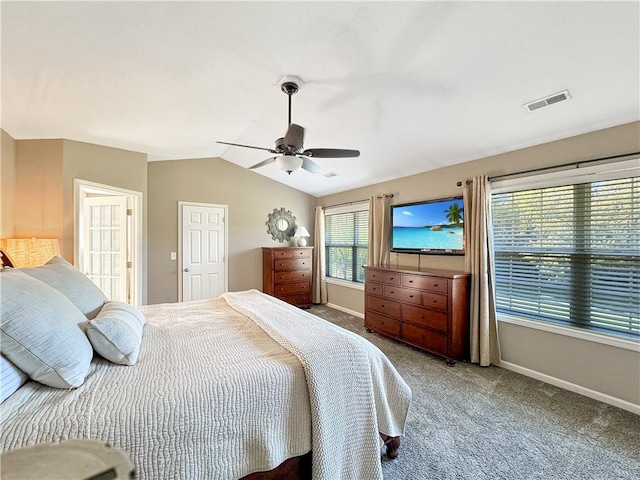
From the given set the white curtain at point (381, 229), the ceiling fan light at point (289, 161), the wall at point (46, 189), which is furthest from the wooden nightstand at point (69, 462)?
the white curtain at point (381, 229)

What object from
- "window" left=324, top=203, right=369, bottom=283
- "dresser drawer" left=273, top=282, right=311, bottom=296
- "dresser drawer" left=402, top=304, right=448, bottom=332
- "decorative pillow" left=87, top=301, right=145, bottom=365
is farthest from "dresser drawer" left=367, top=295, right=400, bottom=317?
"decorative pillow" left=87, top=301, right=145, bottom=365

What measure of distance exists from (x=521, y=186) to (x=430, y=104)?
1331 mm

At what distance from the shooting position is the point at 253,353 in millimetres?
1540

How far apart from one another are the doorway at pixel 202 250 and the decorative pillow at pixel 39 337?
350cm

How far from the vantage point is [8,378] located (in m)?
1.05

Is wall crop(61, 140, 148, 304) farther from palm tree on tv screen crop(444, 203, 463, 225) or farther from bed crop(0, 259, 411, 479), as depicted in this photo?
palm tree on tv screen crop(444, 203, 463, 225)

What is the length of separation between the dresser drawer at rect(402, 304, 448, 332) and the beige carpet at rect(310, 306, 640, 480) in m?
0.51

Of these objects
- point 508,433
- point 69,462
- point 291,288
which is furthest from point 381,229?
point 69,462

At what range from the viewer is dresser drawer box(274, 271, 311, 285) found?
5.21 metres

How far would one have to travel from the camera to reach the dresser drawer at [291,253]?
518 cm

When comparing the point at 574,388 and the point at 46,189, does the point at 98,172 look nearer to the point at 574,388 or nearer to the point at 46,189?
the point at 46,189

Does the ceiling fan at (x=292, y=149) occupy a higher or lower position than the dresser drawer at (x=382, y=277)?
higher

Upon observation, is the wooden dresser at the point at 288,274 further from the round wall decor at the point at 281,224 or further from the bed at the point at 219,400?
the bed at the point at 219,400

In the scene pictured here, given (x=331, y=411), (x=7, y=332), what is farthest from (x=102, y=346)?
(x=331, y=411)
